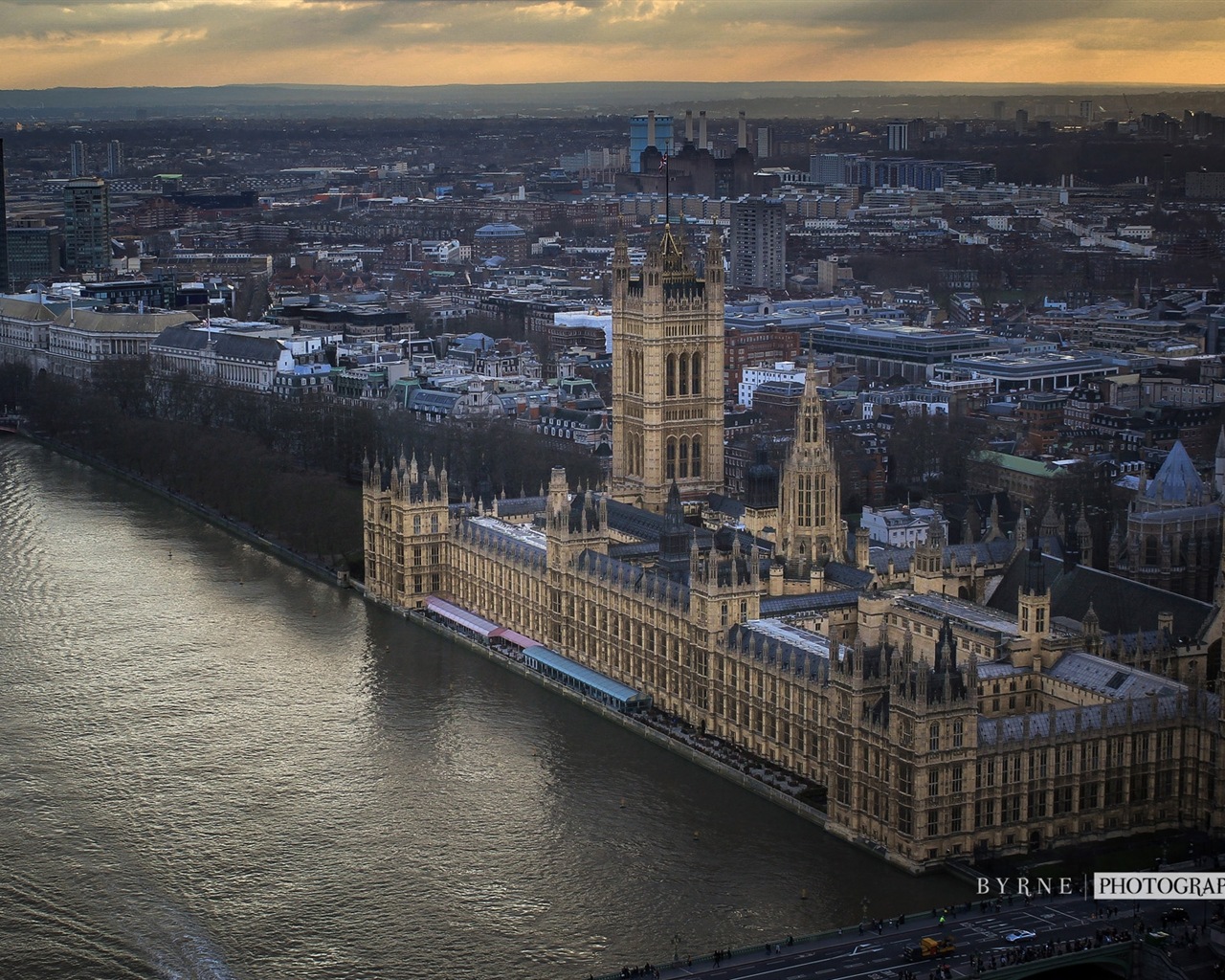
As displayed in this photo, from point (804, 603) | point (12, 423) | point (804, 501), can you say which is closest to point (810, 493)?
point (804, 501)

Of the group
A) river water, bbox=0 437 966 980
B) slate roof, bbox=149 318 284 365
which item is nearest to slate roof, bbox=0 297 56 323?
slate roof, bbox=149 318 284 365

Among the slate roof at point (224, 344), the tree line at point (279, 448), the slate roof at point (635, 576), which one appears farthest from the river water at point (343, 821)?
the slate roof at point (224, 344)

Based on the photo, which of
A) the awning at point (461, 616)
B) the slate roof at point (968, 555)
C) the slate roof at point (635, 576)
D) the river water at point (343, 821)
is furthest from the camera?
the awning at point (461, 616)

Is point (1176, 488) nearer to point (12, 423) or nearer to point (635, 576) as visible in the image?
point (635, 576)

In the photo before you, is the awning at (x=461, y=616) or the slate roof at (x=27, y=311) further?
the slate roof at (x=27, y=311)

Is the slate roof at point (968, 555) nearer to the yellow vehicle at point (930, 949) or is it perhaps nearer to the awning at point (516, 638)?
the awning at point (516, 638)

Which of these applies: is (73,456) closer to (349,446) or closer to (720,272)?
(349,446)

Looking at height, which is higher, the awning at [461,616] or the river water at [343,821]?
the awning at [461,616]

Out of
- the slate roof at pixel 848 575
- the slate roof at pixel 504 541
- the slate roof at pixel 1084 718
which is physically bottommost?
the slate roof at pixel 504 541

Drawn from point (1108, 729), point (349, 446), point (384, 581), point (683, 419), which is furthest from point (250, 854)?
point (349, 446)
